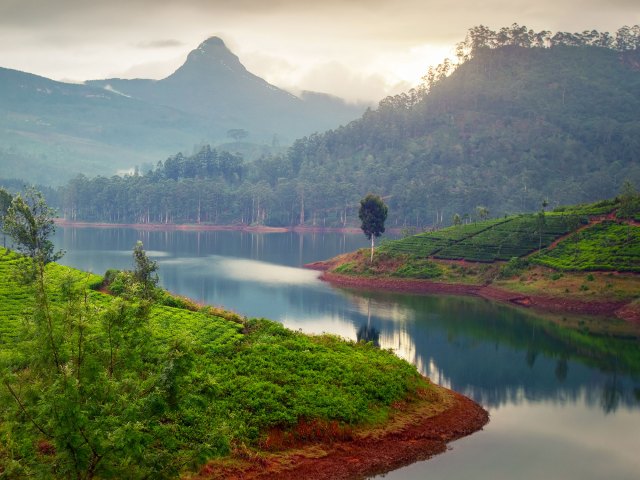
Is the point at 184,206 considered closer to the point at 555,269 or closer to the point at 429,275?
the point at 429,275

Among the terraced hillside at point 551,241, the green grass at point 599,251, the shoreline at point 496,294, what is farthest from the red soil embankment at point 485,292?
the green grass at point 599,251

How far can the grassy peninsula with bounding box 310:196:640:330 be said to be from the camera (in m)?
71.6

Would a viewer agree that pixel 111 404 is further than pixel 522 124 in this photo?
No

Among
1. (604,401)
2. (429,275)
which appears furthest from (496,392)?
(429,275)

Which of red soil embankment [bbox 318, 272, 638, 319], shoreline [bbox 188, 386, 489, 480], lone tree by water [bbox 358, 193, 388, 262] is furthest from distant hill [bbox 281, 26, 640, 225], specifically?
shoreline [bbox 188, 386, 489, 480]

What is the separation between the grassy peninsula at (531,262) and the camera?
71562mm

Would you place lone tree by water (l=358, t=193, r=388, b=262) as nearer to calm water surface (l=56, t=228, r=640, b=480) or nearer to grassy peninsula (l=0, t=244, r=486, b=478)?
calm water surface (l=56, t=228, r=640, b=480)

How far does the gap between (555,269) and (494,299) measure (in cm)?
790

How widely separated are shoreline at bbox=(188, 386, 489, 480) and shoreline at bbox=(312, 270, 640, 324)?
35.1 m

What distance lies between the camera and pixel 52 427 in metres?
18.7

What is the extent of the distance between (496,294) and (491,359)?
2759 centimetres

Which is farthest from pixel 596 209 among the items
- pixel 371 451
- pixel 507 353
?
pixel 371 451

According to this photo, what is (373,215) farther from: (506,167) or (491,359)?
(506,167)

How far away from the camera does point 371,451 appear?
32.2m
